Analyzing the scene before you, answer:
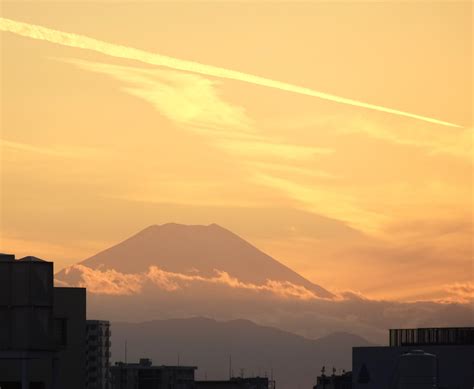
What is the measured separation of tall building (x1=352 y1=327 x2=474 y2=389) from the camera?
153250 mm

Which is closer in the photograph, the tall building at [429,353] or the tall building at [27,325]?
the tall building at [27,325]

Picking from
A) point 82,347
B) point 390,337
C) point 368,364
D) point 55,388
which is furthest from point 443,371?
point 55,388

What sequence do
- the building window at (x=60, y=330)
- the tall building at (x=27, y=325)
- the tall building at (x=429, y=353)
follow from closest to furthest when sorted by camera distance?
1. the tall building at (x=27, y=325)
2. the building window at (x=60, y=330)
3. the tall building at (x=429, y=353)

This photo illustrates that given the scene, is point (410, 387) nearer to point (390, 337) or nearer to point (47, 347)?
point (47, 347)

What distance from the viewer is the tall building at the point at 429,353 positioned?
503ft

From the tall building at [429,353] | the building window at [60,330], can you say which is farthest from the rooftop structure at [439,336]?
the building window at [60,330]

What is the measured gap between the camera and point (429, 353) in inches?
5881

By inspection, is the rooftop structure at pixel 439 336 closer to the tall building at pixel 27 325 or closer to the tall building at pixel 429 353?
the tall building at pixel 429 353

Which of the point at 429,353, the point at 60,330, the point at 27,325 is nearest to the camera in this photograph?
the point at 27,325

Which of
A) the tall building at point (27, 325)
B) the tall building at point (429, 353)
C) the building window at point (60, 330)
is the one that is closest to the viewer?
the tall building at point (27, 325)

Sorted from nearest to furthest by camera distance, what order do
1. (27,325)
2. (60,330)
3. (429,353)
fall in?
(27,325) → (60,330) → (429,353)

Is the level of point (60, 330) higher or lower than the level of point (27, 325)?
higher

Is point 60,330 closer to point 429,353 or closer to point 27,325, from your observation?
point 27,325

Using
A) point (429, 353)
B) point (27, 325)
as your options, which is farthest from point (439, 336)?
point (27, 325)
